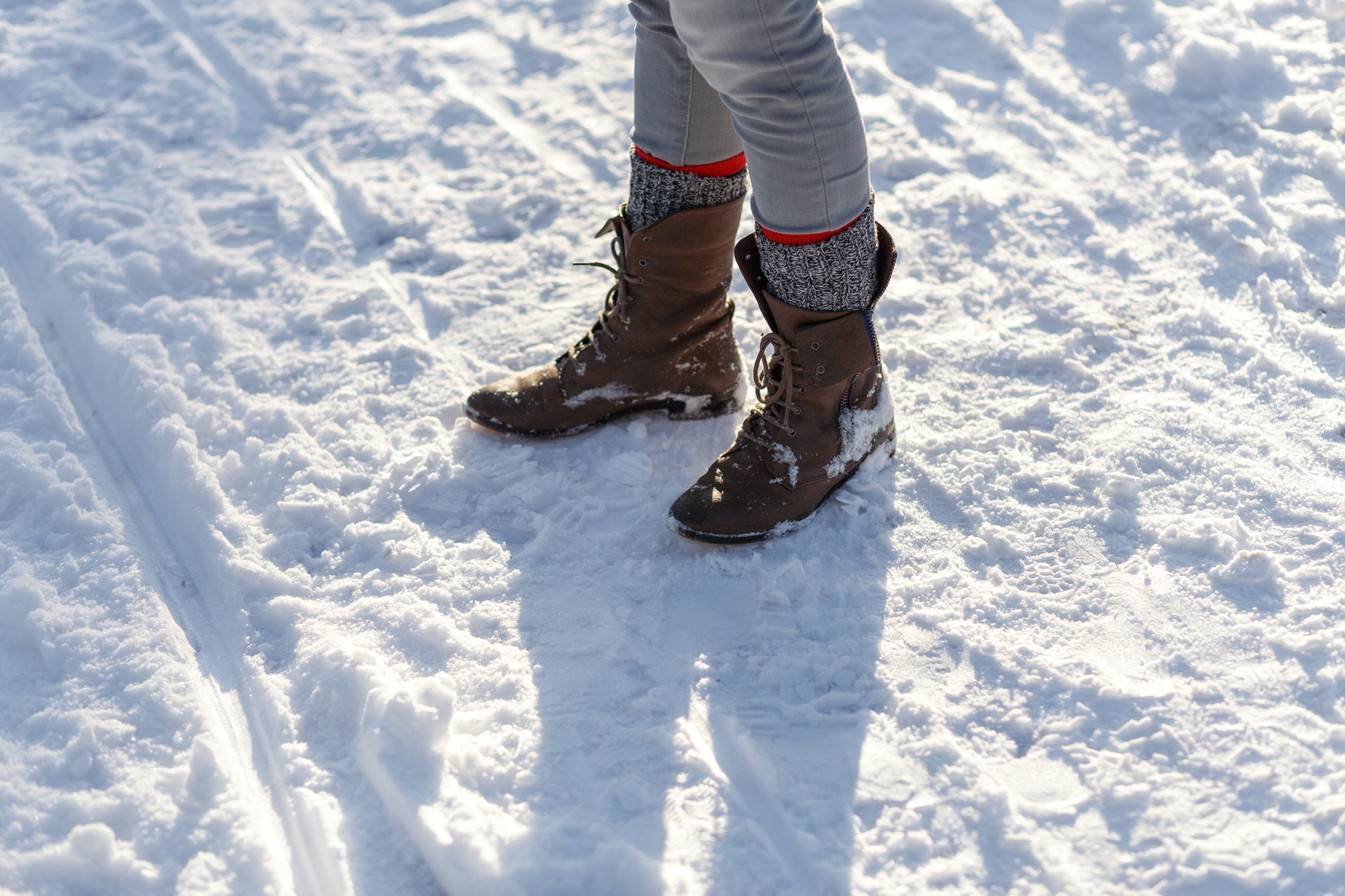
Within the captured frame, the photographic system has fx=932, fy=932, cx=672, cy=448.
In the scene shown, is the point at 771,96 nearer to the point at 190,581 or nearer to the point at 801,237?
the point at 801,237

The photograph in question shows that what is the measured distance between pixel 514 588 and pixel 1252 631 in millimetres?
1045

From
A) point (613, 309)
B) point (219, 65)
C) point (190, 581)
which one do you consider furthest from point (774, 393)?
point (219, 65)

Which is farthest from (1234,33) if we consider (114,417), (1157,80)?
(114,417)

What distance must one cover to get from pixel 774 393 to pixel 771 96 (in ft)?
1.55

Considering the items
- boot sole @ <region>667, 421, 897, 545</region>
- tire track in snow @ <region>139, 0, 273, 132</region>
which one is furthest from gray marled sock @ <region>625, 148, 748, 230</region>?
tire track in snow @ <region>139, 0, 273, 132</region>

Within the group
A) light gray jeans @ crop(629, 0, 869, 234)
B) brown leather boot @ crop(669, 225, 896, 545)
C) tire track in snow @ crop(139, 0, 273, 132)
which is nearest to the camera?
light gray jeans @ crop(629, 0, 869, 234)

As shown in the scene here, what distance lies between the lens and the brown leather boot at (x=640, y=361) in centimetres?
156

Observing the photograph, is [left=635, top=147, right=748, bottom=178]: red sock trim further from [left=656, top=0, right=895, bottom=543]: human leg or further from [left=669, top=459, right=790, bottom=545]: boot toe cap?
[left=669, top=459, right=790, bottom=545]: boot toe cap

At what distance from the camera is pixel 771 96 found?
1.16 m

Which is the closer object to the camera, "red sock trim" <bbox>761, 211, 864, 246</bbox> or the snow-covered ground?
the snow-covered ground

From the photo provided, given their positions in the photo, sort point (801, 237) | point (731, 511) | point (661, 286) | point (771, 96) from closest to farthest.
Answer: point (771, 96), point (801, 237), point (731, 511), point (661, 286)

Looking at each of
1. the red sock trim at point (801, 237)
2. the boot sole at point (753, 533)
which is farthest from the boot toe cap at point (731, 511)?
the red sock trim at point (801, 237)

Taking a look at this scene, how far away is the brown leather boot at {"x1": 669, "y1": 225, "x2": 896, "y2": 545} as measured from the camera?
140 cm

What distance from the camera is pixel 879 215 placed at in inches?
82.7
